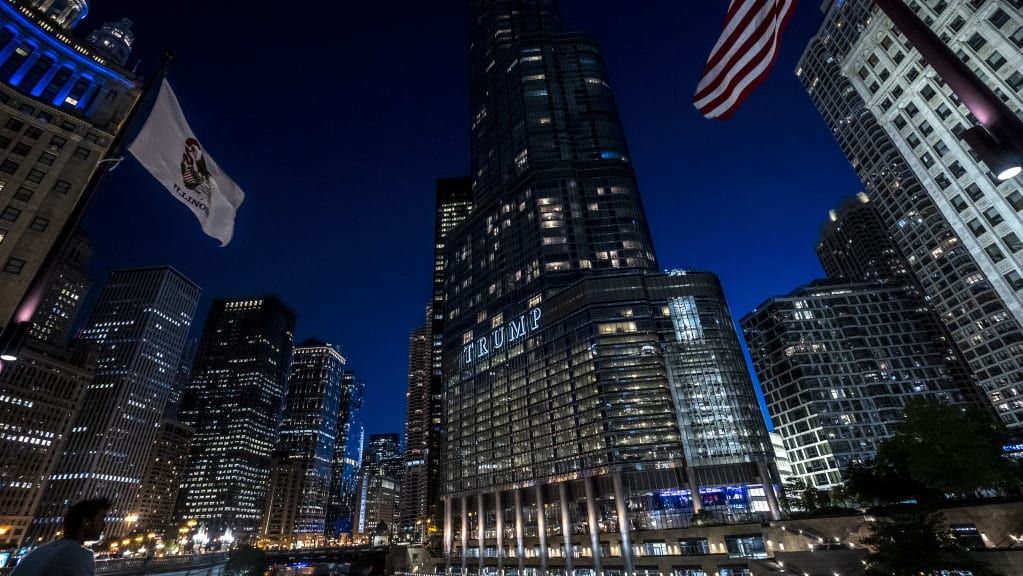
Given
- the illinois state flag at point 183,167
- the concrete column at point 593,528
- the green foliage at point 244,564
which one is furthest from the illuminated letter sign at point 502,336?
the illinois state flag at point 183,167

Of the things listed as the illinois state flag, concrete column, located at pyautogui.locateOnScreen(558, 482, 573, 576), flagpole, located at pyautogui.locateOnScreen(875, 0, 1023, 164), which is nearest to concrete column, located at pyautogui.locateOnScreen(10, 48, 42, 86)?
the illinois state flag

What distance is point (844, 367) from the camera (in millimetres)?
132875

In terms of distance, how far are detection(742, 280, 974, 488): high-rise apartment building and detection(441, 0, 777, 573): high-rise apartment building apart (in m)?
31.5

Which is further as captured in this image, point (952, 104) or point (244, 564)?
point (244, 564)

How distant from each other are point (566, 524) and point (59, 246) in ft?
366

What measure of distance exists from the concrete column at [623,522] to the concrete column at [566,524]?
13131 millimetres

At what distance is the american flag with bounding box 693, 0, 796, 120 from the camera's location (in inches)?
603

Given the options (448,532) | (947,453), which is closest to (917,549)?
(947,453)

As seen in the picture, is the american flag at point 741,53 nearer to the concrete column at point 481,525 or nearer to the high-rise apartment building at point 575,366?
the high-rise apartment building at point 575,366

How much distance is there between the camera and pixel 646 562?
87062mm

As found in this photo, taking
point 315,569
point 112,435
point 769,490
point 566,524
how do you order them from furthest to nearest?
point 315,569 → point 112,435 → point 566,524 → point 769,490

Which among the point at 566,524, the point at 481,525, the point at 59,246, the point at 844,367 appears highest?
the point at 844,367

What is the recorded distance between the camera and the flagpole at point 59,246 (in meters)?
11.2

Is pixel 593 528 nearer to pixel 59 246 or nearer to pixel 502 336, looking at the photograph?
pixel 502 336
